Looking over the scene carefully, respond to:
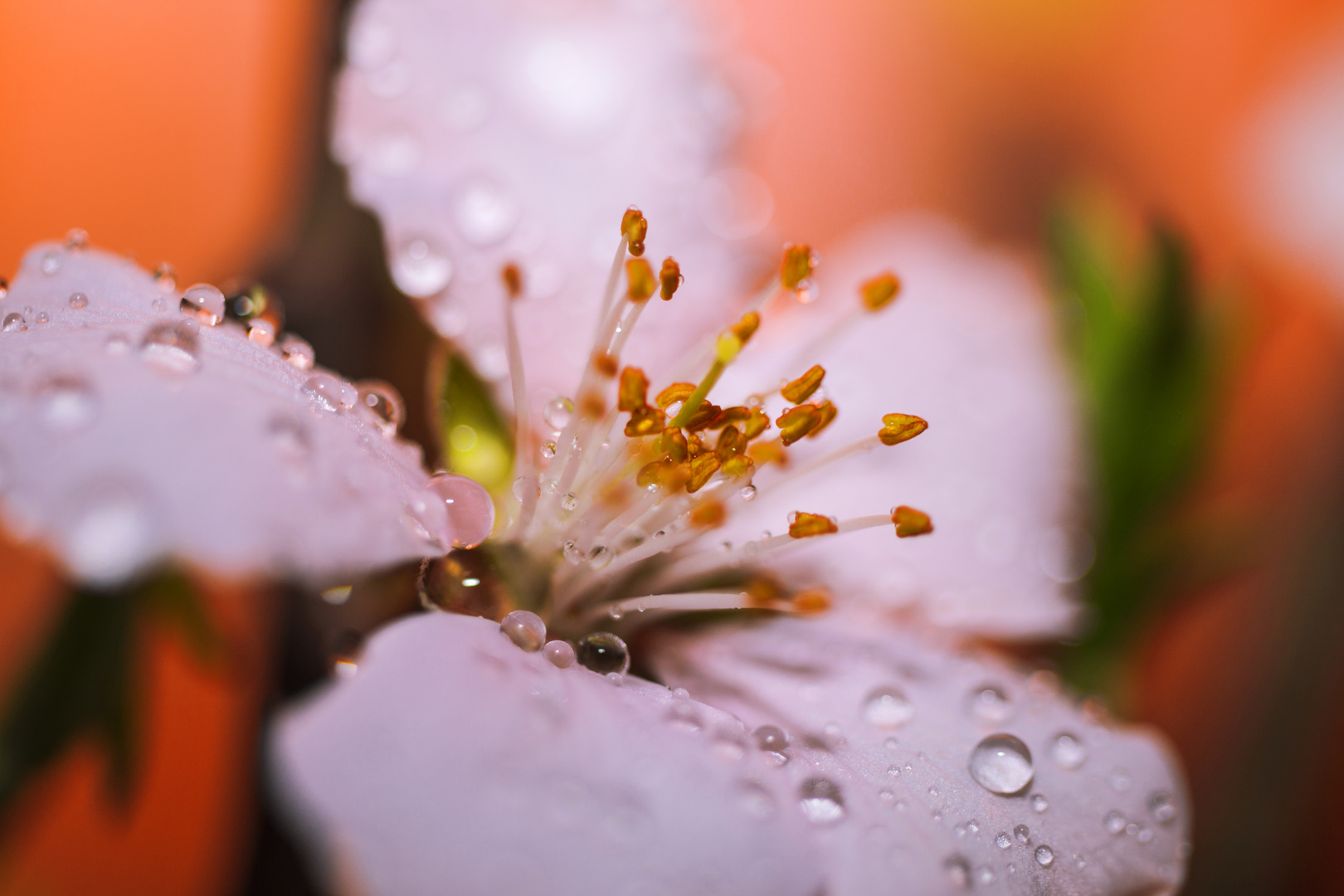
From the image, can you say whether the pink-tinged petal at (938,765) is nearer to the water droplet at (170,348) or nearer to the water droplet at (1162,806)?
the water droplet at (1162,806)

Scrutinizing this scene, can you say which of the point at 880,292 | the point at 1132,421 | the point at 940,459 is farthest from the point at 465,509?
the point at 1132,421

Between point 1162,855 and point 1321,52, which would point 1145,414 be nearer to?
point 1162,855

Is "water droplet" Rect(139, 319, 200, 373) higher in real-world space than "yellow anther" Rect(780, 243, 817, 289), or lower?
lower

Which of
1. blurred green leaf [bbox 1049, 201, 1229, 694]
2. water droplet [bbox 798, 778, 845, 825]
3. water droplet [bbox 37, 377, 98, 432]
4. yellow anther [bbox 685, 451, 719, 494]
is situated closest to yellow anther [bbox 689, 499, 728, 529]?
yellow anther [bbox 685, 451, 719, 494]

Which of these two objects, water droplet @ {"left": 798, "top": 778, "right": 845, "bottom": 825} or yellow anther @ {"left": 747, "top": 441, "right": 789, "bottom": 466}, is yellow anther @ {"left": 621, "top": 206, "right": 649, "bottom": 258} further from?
water droplet @ {"left": 798, "top": 778, "right": 845, "bottom": 825}

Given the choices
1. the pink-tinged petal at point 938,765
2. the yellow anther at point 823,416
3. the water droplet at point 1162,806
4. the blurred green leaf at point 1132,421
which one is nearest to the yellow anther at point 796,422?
the yellow anther at point 823,416

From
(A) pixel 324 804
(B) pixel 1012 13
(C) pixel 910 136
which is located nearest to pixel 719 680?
(A) pixel 324 804

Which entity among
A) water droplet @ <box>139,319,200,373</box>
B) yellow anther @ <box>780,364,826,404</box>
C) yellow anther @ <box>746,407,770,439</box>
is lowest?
water droplet @ <box>139,319,200,373</box>
